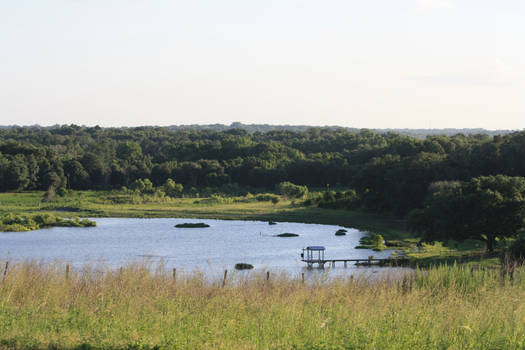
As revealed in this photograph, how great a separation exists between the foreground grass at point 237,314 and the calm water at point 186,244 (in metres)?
24.3

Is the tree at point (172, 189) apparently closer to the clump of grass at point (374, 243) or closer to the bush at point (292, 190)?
the bush at point (292, 190)

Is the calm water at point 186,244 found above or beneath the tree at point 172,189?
beneath

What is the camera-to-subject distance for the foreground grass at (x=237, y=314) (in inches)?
388

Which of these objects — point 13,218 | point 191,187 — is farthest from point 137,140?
point 13,218

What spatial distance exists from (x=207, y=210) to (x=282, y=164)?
92.3 ft

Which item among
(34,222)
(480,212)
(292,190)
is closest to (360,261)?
(480,212)

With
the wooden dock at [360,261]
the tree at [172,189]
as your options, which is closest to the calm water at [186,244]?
the wooden dock at [360,261]

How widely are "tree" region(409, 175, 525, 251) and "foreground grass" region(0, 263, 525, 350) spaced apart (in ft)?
87.0

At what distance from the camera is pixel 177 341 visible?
9.69 m

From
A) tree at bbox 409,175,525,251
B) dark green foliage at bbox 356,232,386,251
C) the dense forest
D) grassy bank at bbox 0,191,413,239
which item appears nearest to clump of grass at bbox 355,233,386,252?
dark green foliage at bbox 356,232,386,251

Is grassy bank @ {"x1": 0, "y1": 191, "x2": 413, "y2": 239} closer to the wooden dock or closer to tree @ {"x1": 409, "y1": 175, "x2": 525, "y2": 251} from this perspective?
tree @ {"x1": 409, "y1": 175, "x2": 525, "y2": 251}

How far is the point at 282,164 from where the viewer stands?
105250 mm

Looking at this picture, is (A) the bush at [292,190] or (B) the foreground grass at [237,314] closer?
(B) the foreground grass at [237,314]

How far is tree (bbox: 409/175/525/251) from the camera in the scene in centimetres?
4066
